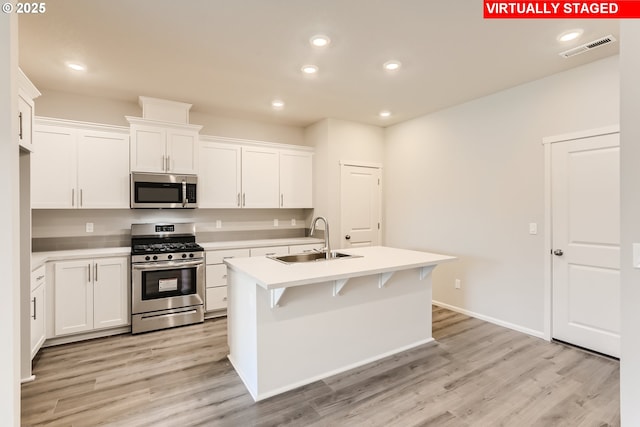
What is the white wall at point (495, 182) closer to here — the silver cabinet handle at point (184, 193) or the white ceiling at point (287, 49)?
the white ceiling at point (287, 49)

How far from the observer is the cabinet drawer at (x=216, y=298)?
13.2ft

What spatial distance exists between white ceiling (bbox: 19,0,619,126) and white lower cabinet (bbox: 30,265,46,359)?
1990 mm

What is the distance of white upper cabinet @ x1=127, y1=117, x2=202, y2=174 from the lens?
375 cm

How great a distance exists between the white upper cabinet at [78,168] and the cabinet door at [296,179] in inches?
81.5

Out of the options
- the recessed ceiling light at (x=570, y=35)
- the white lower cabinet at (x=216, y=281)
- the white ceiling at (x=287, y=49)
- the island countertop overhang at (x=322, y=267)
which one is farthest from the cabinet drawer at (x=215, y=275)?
the recessed ceiling light at (x=570, y=35)

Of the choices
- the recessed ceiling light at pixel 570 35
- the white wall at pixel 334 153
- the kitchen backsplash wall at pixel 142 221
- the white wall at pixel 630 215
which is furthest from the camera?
the white wall at pixel 334 153

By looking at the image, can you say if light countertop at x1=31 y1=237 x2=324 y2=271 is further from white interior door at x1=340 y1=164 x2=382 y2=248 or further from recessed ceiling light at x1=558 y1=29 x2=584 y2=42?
recessed ceiling light at x1=558 y1=29 x2=584 y2=42

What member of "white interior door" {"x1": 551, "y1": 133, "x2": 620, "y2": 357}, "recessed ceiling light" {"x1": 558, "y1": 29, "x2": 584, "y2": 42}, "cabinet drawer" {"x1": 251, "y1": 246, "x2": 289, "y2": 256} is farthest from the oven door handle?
"recessed ceiling light" {"x1": 558, "y1": 29, "x2": 584, "y2": 42}

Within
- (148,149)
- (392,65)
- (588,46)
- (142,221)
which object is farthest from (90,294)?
(588,46)

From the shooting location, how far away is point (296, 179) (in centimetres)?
499

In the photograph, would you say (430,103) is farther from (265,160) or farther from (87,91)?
(87,91)

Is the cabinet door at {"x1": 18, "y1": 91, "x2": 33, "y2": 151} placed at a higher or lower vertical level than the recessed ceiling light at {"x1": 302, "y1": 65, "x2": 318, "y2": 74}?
lower

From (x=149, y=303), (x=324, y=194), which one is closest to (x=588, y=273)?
(x=324, y=194)

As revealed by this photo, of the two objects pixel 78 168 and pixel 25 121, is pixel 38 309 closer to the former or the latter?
pixel 78 168
